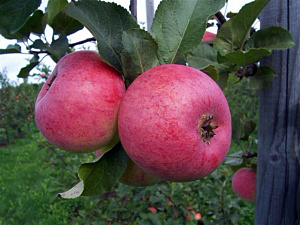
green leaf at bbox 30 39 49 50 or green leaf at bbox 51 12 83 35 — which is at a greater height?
green leaf at bbox 51 12 83 35

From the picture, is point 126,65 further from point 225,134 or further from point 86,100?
point 225,134

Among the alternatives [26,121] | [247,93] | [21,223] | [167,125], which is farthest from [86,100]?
[26,121]

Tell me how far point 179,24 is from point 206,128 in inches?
7.6

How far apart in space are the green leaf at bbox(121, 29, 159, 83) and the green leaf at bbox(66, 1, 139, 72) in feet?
0.06

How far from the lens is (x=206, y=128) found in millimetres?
500

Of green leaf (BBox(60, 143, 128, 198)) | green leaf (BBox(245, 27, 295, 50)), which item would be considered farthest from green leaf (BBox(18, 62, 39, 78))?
green leaf (BBox(245, 27, 295, 50))

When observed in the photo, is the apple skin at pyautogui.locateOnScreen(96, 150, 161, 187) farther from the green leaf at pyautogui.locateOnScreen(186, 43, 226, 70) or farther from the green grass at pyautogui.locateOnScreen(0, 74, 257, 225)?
the green leaf at pyautogui.locateOnScreen(186, 43, 226, 70)

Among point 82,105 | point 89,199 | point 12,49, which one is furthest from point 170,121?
point 89,199

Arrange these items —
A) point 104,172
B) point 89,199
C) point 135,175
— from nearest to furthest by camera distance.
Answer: point 104,172 < point 135,175 < point 89,199

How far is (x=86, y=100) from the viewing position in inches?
19.6

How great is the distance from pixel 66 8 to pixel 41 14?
0.63ft

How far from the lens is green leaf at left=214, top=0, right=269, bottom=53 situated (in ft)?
→ 2.08

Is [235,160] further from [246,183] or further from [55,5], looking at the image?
[55,5]

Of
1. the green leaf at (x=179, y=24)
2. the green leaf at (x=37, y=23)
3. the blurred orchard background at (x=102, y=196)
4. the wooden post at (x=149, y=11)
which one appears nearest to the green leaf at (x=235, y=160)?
the blurred orchard background at (x=102, y=196)
